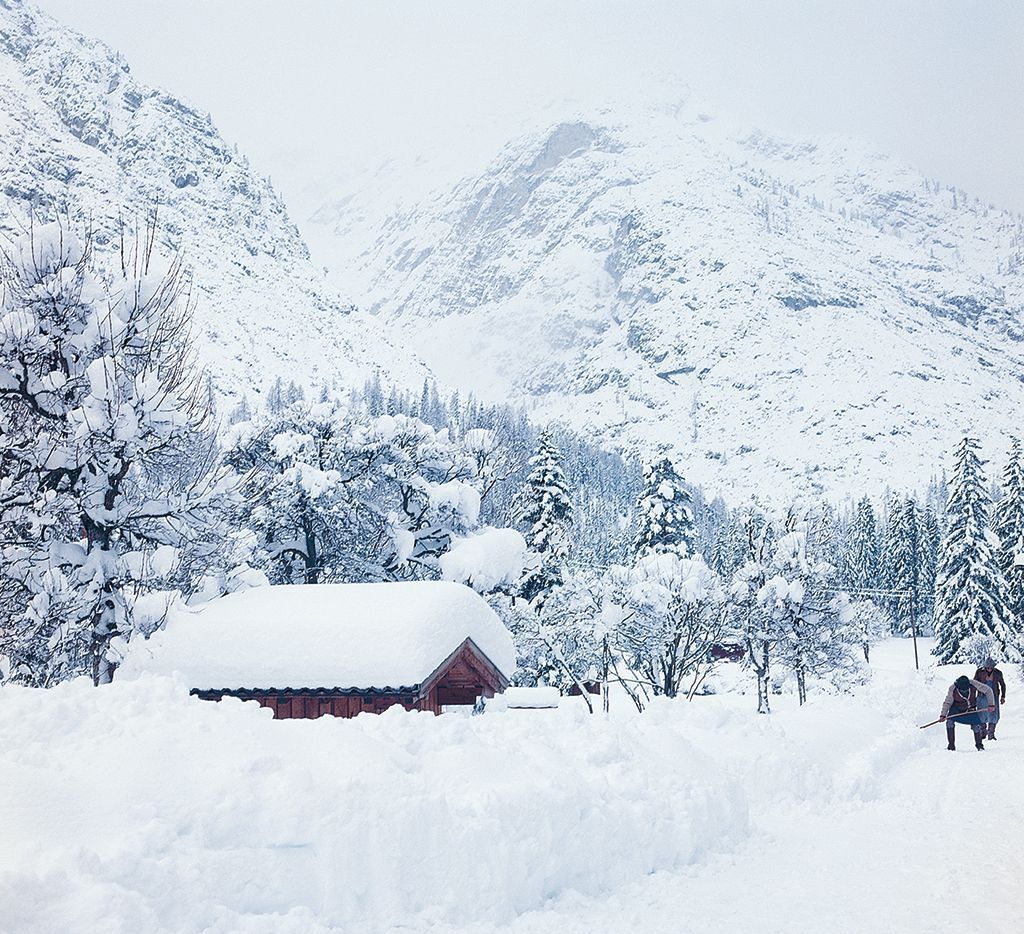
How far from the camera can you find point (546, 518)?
36.1 metres

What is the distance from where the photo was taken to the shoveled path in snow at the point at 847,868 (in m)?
6.28

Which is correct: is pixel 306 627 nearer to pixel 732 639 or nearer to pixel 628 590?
pixel 628 590

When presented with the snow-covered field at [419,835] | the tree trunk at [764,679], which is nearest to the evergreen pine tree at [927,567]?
the tree trunk at [764,679]

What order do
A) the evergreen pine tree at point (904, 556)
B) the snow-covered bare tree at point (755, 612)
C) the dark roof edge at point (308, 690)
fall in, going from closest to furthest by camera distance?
the dark roof edge at point (308, 690) < the snow-covered bare tree at point (755, 612) < the evergreen pine tree at point (904, 556)

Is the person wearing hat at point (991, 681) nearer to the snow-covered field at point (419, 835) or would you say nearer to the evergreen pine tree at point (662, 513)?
the snow-covered field at point (419, 835)

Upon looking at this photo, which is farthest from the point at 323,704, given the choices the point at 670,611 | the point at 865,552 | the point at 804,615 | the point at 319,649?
the point at 865,552

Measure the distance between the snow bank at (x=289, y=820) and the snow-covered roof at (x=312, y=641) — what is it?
5.38m

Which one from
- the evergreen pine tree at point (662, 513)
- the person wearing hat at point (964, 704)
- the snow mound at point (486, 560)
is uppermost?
the evergreen pine tree at point (662, 513)

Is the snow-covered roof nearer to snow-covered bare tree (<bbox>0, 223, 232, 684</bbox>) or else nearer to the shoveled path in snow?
snow-covered bare tree (<bbox>0, 223, 232, 684</bbox>)

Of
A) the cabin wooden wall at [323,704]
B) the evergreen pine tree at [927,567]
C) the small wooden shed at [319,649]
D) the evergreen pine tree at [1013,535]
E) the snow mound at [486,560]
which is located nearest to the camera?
the small wooden shed at [319,649]

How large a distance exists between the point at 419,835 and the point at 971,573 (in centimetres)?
5094

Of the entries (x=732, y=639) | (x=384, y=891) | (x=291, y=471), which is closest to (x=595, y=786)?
(x=384, y=891)

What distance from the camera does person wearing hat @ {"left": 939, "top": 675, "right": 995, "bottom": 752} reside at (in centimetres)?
1622

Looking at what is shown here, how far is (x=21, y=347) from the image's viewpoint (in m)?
13.3
